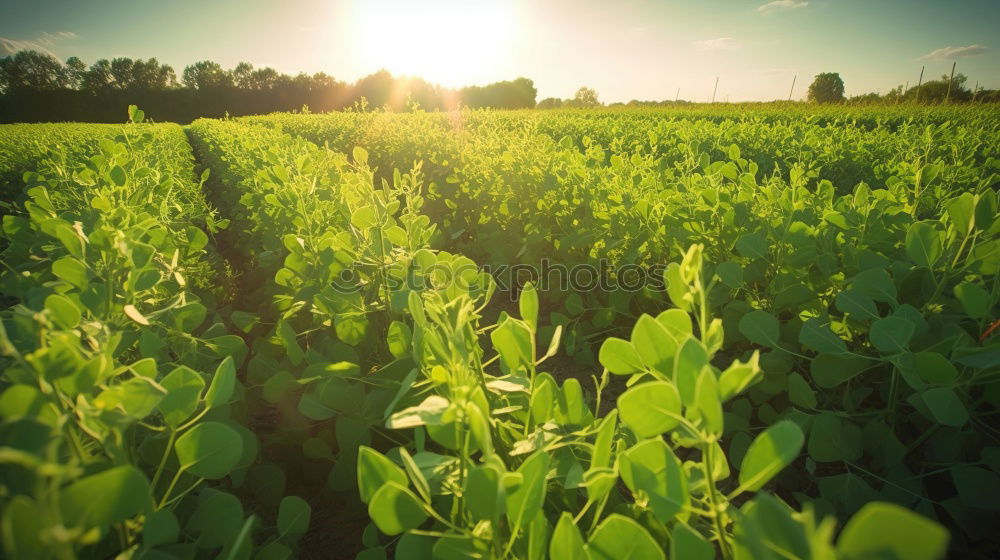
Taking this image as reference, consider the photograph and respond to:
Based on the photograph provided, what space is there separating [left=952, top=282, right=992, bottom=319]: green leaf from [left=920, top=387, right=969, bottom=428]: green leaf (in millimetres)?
218

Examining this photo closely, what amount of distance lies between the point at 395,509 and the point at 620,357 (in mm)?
395

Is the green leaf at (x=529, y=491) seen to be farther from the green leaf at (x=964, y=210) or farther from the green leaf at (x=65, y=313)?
the green leaf at (x=964, y=210)

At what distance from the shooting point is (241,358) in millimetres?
1531

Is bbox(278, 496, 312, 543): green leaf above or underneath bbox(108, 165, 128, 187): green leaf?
underneath

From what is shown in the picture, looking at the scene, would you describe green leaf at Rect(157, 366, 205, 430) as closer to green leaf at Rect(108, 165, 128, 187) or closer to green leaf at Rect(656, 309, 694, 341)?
green leaf at Rect(656, 309, 694, 341)

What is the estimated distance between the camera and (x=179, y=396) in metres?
0.71

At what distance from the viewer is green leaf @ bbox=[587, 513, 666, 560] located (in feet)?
1.82

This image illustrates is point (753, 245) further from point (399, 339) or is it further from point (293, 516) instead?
point (293, 516)

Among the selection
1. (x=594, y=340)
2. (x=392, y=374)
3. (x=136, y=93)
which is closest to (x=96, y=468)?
(x=392, y=374)

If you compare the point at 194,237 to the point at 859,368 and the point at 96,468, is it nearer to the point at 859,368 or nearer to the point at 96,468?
the point at 96,468

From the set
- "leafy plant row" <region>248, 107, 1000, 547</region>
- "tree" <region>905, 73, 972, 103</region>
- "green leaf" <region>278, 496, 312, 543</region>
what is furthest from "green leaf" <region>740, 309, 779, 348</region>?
"tree" <region>905, 73, 972, 103</region>

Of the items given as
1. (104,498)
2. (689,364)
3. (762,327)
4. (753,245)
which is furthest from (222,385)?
(753,245)

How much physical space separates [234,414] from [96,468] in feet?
3.12

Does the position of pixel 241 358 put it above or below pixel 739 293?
below
